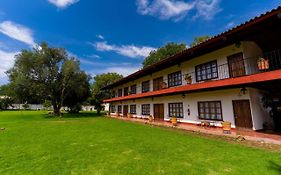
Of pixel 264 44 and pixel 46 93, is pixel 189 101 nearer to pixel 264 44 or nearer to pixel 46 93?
pixel 264 44

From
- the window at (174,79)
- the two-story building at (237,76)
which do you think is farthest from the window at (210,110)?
the window at (174,79)

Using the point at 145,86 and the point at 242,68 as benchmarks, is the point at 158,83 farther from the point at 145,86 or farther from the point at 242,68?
the point at 242,68

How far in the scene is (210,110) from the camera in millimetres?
14375

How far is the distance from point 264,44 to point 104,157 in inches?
549

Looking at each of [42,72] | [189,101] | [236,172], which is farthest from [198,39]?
[236,172]

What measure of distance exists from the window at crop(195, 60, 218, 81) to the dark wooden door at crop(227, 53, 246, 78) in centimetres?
130

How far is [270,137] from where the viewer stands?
9.63 m

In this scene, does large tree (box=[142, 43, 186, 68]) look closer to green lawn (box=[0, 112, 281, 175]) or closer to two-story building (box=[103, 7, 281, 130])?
two-story building (box=[103, 7, 281, 130])

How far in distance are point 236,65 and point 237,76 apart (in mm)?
1039

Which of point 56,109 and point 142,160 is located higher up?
point 56,109

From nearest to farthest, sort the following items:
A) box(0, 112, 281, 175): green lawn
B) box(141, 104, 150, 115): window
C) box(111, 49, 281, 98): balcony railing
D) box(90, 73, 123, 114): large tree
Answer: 1. box(0, 112, 281, 175): green lawn
2. box(111, 49, 281, 98): balcony railing
3. box(141, 104, 150, 115): window
4. box(90, 73, 123, 114): large tree

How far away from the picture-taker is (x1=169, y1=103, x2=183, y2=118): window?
17638 millimetres

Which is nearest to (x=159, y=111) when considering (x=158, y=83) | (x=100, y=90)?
(x=158, y=83)

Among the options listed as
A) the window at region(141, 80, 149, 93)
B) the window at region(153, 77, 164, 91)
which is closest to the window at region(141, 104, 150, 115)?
the window at region(141, 80, 149, 93)
